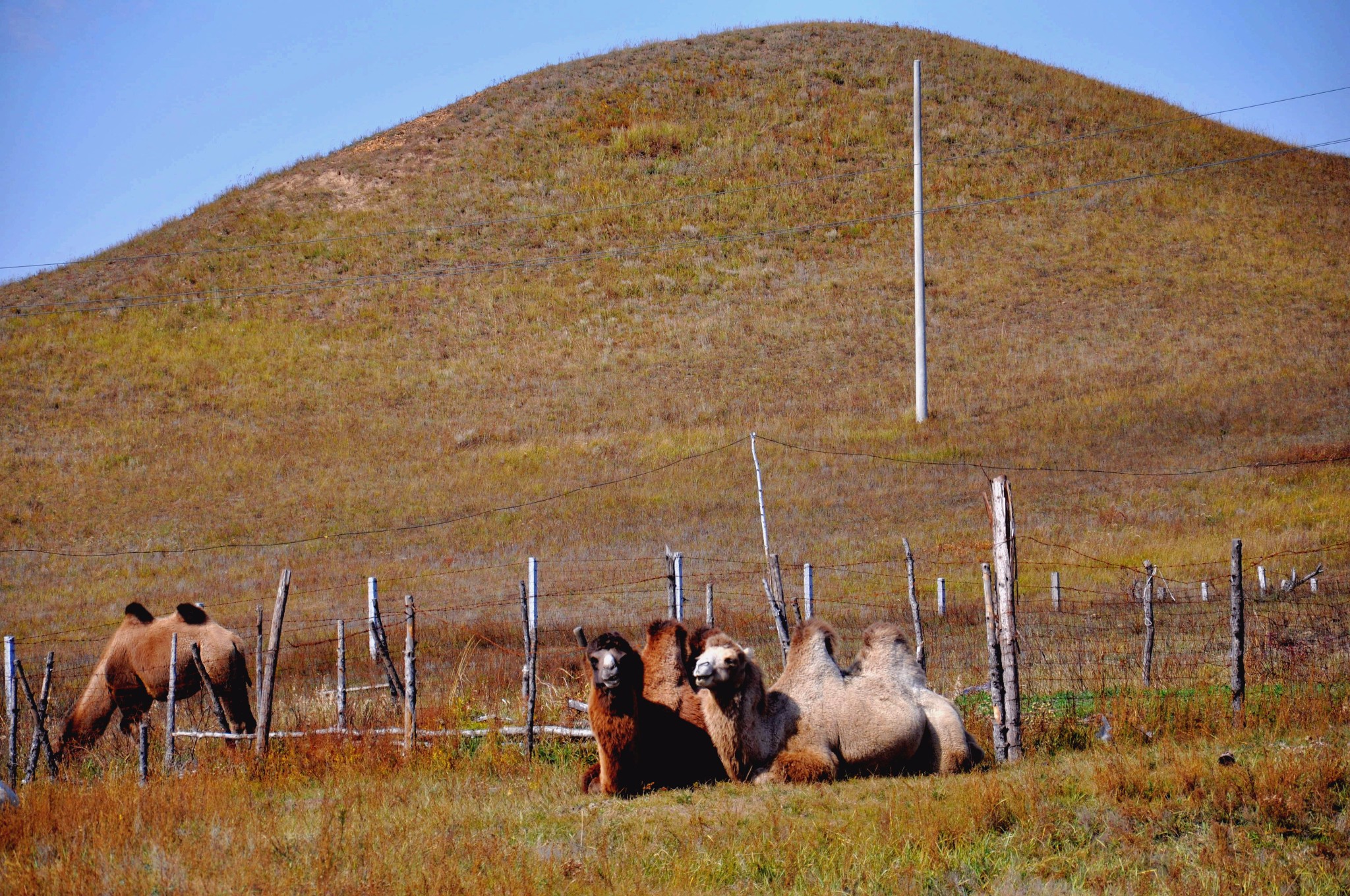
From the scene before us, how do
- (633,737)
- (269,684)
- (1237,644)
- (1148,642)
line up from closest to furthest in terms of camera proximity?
(633,737) → (1237,644) → (269,684) → (1148,642)

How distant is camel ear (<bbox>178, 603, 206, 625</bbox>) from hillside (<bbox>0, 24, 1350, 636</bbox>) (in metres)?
10.9

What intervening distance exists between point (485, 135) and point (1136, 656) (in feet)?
214

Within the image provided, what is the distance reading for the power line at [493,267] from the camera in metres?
52.9

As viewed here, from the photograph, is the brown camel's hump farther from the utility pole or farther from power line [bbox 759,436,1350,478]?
the utility pole

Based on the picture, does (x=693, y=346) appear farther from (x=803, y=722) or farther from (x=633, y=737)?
(x=633, y=737)

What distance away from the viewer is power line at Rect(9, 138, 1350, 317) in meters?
52.9

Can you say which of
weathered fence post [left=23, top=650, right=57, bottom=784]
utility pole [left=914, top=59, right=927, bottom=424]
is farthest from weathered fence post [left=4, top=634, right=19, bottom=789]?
utility pole [left=914, top=59, right=927, bottom=424]

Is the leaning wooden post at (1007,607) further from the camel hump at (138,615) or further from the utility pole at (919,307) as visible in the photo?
the utility pole at (919,307)

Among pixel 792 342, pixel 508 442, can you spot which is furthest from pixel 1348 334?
pixel 508 442

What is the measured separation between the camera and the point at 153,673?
1326cm

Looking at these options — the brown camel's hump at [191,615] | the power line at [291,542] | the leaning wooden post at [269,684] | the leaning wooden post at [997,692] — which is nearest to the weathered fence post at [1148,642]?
the leaning wooden post at [997,692]

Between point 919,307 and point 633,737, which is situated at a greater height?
point 919,307

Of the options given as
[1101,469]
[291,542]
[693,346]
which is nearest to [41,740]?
[291,542]

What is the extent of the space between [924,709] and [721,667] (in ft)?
6.11
